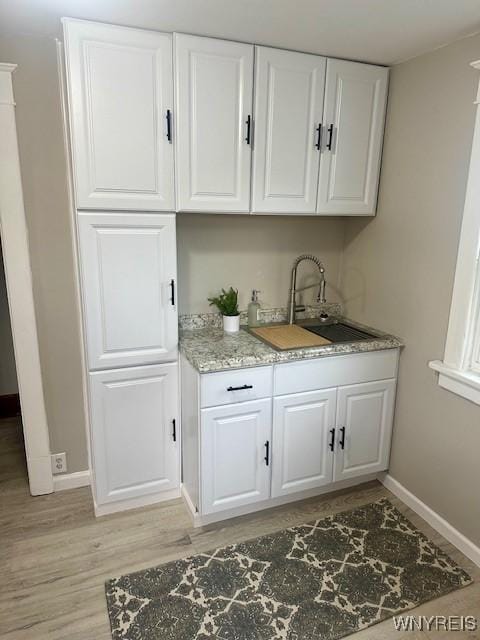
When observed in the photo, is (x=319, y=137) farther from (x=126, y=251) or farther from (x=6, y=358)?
(x=6, y=358)

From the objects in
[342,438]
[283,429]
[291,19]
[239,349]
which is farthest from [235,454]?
[291,19]

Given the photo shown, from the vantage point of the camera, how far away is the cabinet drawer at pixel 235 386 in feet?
6.64

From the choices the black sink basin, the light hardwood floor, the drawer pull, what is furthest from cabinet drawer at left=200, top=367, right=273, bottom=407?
the light hardwood floor

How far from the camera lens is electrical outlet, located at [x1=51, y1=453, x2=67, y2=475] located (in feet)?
8.05

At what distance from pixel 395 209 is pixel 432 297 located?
535 millimetres

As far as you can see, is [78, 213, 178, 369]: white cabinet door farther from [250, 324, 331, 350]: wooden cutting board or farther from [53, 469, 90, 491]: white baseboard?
[53, 469, 90, 491]: white baseboard

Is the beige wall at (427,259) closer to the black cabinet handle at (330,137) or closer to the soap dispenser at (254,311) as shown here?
the black cabinet handle at (330,137)

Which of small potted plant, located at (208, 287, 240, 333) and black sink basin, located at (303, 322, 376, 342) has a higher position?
small potted plant, located at (208, 287, 240, 333)

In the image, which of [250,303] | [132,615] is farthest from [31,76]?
[132,615]

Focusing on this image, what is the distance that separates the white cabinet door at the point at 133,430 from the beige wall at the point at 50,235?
33cm

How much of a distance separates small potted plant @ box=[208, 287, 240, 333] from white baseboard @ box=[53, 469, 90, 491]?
46.6 inches

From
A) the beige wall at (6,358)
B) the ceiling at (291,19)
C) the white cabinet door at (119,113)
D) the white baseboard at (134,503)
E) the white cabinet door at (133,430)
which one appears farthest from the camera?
the beige wall at (6,358)

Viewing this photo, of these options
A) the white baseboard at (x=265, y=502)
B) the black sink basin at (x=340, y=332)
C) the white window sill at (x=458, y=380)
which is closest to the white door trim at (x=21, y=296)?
the white baseboard at (x=265, y=502)

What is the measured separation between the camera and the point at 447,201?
205 centimetres
